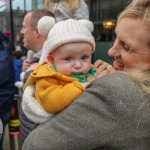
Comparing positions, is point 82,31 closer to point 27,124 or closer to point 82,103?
point 82,103

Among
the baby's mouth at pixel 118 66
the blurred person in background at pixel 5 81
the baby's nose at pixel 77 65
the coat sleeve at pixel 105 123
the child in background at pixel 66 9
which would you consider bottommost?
the blurred person in background at pixel 5 81

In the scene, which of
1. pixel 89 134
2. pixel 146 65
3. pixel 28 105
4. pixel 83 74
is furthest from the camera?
pixel 83 74

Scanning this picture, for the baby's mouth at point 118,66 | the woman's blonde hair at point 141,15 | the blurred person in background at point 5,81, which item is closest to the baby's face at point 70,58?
the baby's mouth at point 118,66

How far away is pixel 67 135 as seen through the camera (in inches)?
49.9

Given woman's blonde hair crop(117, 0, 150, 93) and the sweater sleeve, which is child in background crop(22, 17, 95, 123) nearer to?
the sweater sleeve

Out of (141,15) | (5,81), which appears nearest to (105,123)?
(141,15)

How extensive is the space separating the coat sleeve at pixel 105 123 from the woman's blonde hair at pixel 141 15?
45 millimetres

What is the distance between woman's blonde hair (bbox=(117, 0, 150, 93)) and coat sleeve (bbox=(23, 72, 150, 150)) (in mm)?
45

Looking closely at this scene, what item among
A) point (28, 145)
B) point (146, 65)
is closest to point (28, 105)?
point (28, 145)

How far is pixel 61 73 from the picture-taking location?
1646mm

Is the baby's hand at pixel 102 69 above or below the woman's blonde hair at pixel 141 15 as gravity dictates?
below

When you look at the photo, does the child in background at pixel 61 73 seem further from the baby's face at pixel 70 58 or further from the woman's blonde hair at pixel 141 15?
the woman's blonde hair at pixel 141 15

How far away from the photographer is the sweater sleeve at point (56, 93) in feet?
4.59

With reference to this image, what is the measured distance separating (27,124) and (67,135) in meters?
0.84
